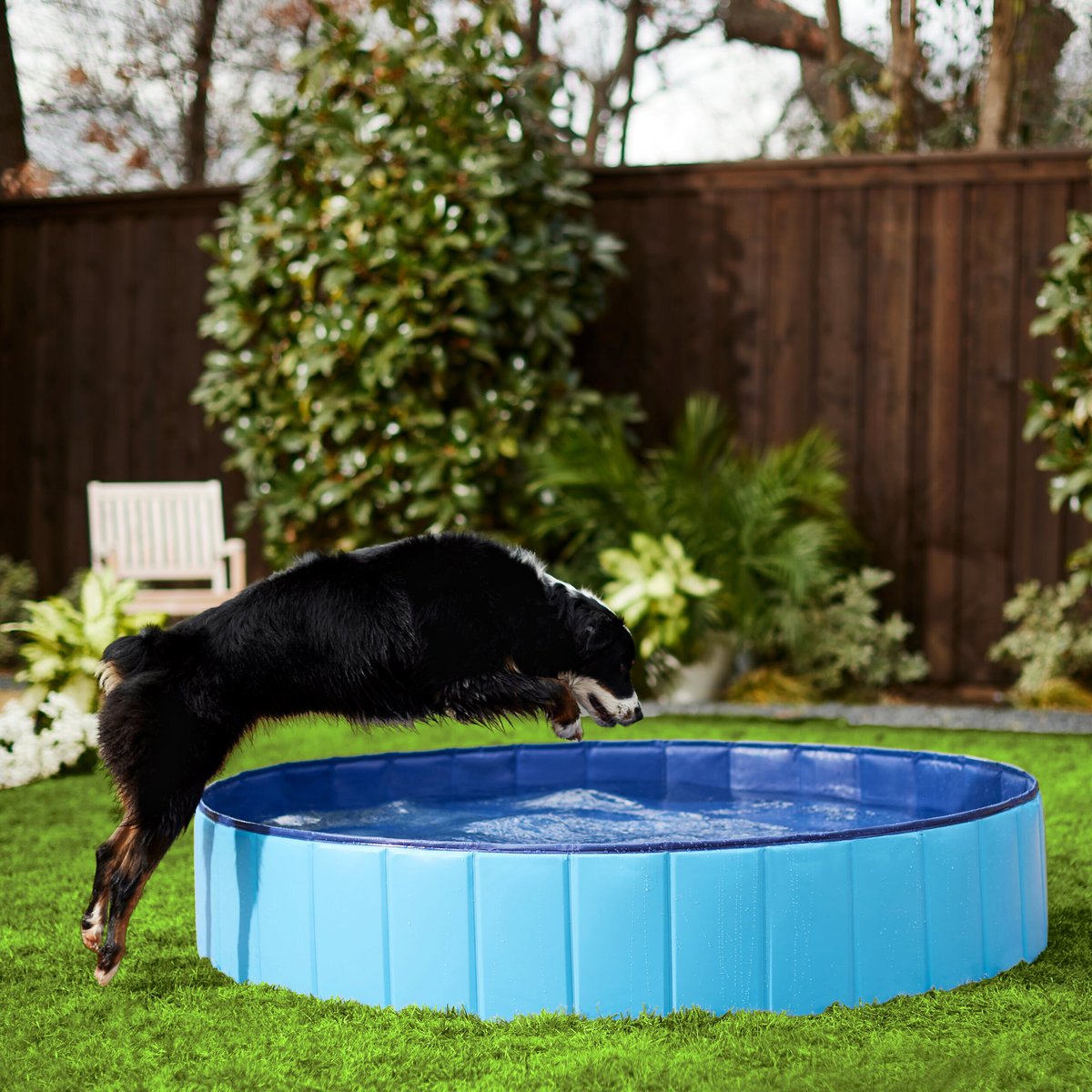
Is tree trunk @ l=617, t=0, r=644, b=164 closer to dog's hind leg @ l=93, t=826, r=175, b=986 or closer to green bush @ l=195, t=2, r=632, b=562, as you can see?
green bush @ l=195, t=2, r=632, b=562

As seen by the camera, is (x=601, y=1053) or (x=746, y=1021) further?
(x=746, y=1021)

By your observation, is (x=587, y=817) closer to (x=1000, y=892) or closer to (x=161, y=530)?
(x=1000, y=892)

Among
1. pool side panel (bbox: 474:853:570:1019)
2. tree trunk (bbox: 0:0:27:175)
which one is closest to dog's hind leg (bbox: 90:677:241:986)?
pool side panel (bbox: 474:853:570:1019)

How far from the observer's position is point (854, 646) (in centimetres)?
594

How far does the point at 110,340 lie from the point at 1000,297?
4.75m

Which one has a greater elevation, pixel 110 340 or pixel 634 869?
pixel 110 340

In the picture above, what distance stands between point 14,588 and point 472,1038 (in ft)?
19.7

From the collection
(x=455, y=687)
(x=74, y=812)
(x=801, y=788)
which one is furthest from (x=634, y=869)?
(x=74, y=812)

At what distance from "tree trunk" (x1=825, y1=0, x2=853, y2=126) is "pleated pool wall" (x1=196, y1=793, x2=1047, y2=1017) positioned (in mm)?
7592

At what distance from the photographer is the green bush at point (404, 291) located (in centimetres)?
591

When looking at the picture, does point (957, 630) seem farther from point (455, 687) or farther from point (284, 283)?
point (455, 687)

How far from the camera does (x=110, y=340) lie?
24.5ft

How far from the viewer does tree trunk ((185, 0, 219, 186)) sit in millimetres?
11586

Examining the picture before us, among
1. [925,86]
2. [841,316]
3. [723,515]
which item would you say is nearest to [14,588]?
[723,515]
